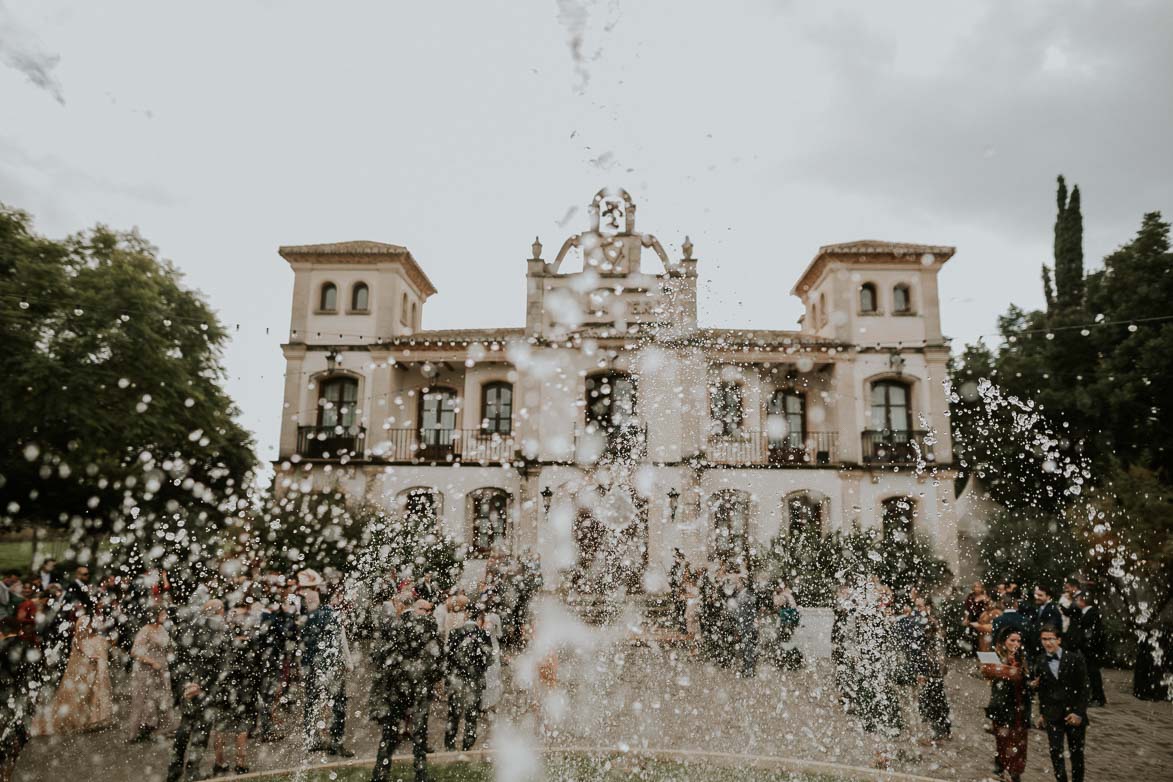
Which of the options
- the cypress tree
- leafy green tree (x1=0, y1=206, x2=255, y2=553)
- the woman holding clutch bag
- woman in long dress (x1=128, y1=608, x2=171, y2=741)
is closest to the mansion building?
leafy green tree (x1=0, y1=206, x2=255, y2=553)

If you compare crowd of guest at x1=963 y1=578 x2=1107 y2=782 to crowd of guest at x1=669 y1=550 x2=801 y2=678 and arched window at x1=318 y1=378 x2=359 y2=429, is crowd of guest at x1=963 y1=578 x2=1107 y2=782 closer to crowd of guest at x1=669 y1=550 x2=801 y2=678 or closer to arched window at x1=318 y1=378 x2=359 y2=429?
crowd of guest at x1=669 y1=550 x2=801 y2=678

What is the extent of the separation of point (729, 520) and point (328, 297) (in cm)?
1388

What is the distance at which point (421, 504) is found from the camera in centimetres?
1989

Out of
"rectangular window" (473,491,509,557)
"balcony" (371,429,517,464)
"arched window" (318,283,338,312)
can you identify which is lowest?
"rectangular window" (473,491,509,557)

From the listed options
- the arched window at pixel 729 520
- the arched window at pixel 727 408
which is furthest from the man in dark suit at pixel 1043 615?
the arched window at pixel 727 408

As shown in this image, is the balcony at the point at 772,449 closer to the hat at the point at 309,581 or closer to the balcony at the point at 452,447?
the balcony at the point at 452,447

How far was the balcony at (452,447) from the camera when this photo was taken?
20.3 metres

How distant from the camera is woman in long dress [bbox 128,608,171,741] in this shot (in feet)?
25.2

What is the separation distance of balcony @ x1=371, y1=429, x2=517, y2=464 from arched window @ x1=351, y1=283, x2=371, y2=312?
4.13 metres

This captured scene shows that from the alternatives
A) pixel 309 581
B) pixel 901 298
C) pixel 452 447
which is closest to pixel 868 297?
pixel 901 298

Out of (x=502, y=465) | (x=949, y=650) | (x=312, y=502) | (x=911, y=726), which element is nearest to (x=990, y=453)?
(x=949, y=650)

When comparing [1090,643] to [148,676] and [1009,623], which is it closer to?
[1009,623]

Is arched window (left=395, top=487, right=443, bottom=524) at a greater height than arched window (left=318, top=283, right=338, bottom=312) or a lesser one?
lesser

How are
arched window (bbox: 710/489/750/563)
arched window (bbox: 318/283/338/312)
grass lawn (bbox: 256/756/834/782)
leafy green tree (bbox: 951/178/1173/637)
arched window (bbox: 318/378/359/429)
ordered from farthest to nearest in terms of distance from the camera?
arched window (bbox: 318/283/338/312) → arched window (bbox: 318/378/359/429) → arched window (bbox: 710/489/750/563) → leafy green tree (bbox: 951/178/1173/637) → grass lawn (bbox: 256/756/834/782)
